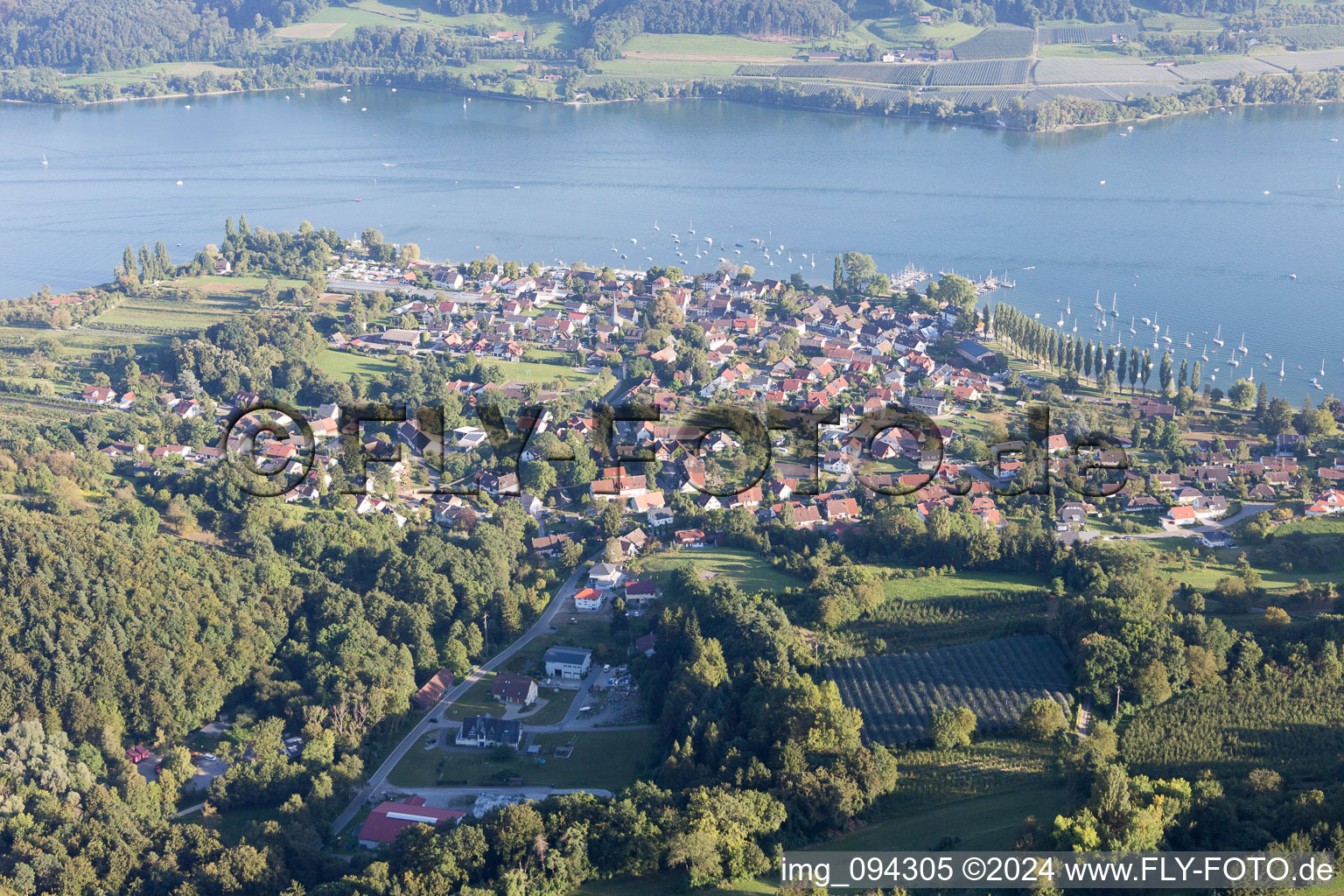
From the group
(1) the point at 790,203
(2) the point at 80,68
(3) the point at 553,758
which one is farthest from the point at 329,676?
(2) the point at 80,68

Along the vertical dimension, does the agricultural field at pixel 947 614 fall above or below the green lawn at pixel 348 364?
below

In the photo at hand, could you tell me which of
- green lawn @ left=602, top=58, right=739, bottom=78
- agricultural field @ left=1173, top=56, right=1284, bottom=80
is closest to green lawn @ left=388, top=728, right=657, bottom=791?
green lawn @ left=602, top=58, right=739, bottom=78

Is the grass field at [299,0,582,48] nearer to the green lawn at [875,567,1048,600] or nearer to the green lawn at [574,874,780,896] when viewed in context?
the green lawn at [875,567,1048,600]

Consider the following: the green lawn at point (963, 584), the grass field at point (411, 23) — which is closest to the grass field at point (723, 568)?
the green lawn at point (963, 584)

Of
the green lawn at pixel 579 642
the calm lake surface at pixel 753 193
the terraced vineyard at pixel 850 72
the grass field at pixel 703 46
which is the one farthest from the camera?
the grass field at pixel 703 46

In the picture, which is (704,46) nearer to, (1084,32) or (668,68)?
(668,68)

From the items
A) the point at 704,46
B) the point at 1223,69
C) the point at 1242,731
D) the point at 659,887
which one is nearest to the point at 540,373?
the point at 659,887

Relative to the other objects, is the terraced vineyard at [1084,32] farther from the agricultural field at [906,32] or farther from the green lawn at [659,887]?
the green lawn at [659,887]
